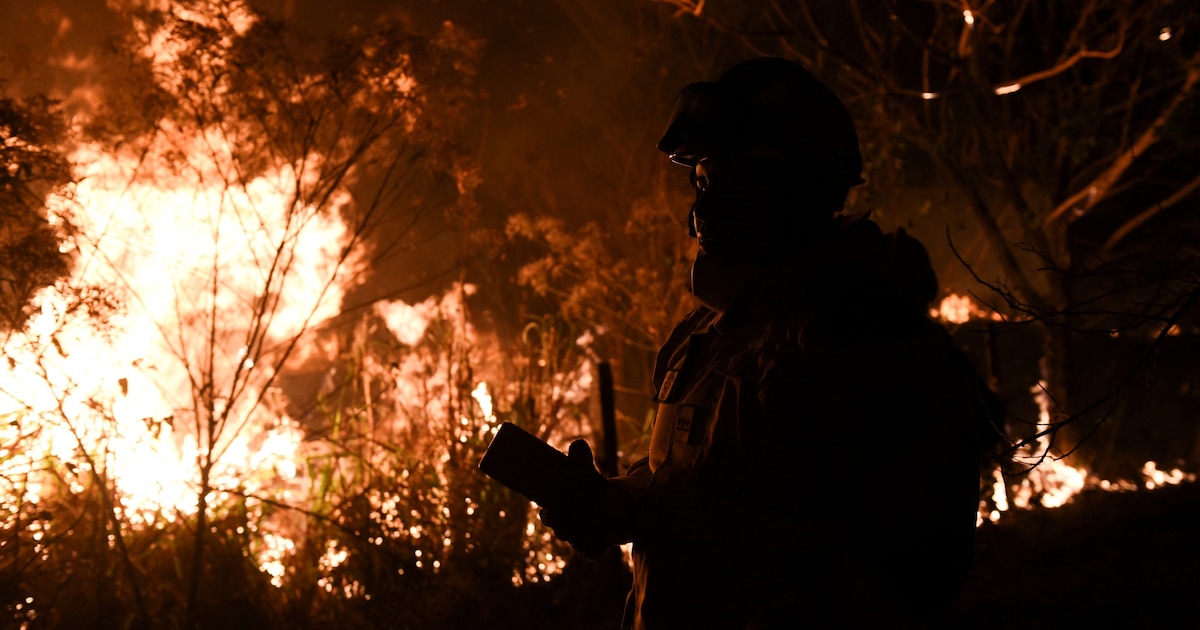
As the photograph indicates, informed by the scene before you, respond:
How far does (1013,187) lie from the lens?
7.01 m

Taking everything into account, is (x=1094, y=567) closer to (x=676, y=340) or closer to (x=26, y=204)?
(x=676, y=340)

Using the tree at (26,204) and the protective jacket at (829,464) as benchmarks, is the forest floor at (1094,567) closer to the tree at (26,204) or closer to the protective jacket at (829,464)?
the protective jacket at (829,464)

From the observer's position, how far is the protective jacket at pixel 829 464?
127 cm

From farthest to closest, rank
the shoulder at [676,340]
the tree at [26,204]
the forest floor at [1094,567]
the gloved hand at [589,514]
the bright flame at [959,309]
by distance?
the bright flame at [959,309] < the forest floor at [1094,567] < the tree at [26,204] < the shoulder at [676,340] < the gloved hand at [589,514]

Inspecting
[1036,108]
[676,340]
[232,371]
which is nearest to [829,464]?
[676,340]

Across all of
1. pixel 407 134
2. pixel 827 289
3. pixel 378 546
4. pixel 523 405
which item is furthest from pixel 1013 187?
pixel 827 289

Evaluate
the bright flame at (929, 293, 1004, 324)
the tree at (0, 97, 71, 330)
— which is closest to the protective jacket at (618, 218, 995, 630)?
the tree at (0, 97, 71, 330)

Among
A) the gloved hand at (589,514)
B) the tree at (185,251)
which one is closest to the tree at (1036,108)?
the tree at (185,251)

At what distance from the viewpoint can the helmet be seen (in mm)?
1460

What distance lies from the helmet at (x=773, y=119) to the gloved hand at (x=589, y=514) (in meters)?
0.59

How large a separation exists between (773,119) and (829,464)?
1.91 feet

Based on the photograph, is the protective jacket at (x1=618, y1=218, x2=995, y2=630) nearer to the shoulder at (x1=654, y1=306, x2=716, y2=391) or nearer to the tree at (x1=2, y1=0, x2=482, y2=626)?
the shoulder at (x1=654, y1=306, x2=716, y2=391)

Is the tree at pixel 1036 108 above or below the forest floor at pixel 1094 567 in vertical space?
above

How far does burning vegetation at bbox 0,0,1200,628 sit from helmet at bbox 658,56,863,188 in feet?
7.69
